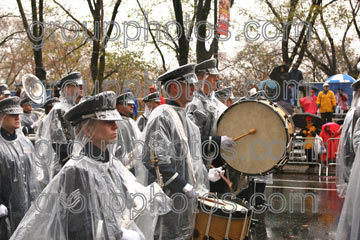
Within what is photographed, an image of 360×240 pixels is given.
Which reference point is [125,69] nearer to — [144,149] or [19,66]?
[144,149]

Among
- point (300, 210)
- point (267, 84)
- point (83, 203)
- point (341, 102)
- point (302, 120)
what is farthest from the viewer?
point (341, 102)

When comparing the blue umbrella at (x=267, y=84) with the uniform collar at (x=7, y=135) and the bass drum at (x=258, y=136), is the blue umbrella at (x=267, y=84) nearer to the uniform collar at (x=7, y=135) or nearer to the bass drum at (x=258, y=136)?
the bass drum at (x=258, y=136)

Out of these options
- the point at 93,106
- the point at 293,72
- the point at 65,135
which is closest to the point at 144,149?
the point at 93,106

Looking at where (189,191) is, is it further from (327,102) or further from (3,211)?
(327,102)

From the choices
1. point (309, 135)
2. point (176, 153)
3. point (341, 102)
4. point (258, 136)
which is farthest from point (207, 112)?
point (341, 102)

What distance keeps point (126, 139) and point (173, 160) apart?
12.4 feet

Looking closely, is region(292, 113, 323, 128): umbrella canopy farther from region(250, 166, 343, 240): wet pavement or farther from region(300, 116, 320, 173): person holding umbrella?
region(250, 166, 343, 240): wet pavement

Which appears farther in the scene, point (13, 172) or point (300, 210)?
point (300, 210)

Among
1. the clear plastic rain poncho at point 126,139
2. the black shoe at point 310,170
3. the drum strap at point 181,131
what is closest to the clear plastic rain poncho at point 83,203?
the drum strap at point 181,131

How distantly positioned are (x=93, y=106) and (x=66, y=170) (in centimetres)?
45

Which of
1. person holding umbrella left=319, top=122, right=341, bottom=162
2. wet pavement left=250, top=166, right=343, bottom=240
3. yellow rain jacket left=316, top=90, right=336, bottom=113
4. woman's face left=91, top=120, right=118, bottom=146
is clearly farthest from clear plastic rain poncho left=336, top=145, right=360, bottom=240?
yellow rain jacket left=316, top=90, right=336, bottom=113

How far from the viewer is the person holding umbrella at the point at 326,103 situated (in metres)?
15.6

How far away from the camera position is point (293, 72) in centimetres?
1541

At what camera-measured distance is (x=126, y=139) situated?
26.9ft
